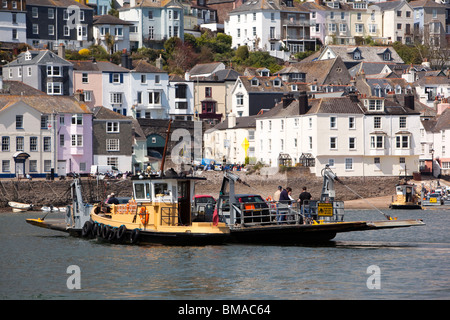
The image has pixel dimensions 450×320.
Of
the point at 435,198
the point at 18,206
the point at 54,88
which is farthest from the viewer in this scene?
the point at 54,88

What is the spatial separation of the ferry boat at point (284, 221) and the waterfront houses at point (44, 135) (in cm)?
4034

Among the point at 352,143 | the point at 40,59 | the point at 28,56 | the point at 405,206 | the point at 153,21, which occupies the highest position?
the point at 153,21

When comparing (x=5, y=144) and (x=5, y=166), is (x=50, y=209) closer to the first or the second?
(x=5, y=166)

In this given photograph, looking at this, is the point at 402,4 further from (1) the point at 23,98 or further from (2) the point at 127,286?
(2) the point at 127,286

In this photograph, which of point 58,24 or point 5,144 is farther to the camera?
point 58,24

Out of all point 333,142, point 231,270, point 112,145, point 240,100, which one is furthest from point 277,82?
point 231,270

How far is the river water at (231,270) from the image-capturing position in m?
29.8

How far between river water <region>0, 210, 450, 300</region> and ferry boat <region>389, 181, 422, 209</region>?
99.1 feet

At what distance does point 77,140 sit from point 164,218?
45.2 metres

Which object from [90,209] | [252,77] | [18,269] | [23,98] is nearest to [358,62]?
[252,77]

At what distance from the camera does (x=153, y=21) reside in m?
127
